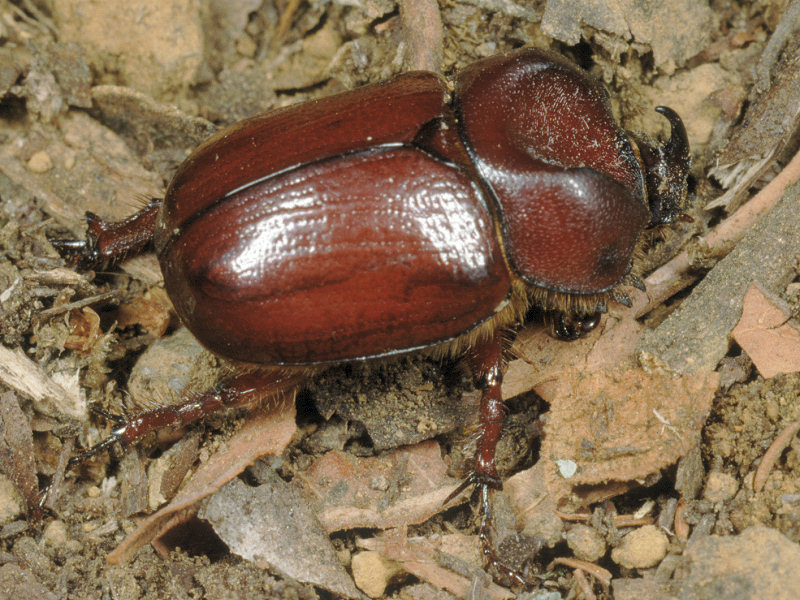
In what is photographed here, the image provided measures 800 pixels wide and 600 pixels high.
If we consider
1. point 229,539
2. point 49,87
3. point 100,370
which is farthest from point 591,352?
point 49,87

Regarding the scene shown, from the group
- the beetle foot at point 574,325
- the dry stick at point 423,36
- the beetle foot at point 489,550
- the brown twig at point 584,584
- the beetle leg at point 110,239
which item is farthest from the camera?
the dry stick at point 423,36

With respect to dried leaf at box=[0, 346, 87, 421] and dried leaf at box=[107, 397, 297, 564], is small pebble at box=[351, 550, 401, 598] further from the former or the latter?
dried leaf at box=[0, 346, 87, 421]

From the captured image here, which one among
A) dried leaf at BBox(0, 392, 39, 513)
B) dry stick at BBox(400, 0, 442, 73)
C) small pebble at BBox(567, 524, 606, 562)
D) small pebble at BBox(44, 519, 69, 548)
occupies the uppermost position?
dry stick at BBox(400, 0, 442, 73)

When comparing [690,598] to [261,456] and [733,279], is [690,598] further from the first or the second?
[261,456]

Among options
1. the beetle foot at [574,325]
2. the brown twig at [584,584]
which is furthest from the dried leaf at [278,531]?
the beetle foot at [574,325]

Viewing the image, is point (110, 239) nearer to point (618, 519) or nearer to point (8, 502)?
point (8, 502)

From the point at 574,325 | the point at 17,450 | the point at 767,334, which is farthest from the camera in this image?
the point at 574,325

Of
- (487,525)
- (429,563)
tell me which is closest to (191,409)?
(429,563)

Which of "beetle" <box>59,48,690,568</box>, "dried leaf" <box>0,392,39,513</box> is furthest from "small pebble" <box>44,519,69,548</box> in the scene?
"beetle" <box>59,48,690,568</box>

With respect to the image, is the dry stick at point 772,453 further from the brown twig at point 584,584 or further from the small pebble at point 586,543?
the brown twig at point 584,584
